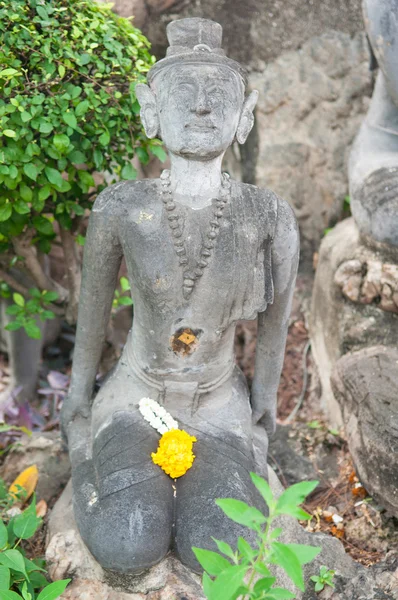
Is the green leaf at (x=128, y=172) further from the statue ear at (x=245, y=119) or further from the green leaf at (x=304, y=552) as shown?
the green leaf at (x=304, y=552)

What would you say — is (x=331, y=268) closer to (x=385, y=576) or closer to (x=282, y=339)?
(x=282, y=339)

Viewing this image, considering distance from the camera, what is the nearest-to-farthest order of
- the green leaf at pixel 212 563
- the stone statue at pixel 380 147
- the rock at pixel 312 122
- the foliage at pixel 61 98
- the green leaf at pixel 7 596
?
the green leaf at pixel 212 563 < the green leaf at pixel 7 596 < the foliage at pixel 61 98 < the stone statue at pixel 380 147 < the rock at pixel 312 122

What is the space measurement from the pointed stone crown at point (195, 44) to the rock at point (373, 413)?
1.25 meters

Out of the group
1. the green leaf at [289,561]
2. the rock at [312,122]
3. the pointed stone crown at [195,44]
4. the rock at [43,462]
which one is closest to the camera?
the green leaf at [289,561]

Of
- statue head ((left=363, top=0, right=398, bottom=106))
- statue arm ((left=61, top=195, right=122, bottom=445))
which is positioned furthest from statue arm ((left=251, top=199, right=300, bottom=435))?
statue head ((left=363, top=0, right=398, bottom=106))

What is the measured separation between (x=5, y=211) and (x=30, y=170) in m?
0.23

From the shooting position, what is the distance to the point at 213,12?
12.5 ft

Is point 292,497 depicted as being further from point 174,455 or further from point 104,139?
point 104,139

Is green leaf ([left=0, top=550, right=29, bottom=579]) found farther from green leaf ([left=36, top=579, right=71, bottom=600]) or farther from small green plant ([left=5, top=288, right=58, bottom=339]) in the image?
small green plant ([left=5, top=288, right=58, bottom=339])

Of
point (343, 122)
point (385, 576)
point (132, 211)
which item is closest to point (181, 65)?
point (132, 211)

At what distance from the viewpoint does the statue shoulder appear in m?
2.26

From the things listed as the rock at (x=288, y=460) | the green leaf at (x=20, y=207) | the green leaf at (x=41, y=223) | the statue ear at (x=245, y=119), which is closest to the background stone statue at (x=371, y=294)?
the rock at (x=288, y=460)

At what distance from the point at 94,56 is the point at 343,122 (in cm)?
197

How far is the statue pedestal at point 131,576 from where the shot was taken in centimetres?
215
